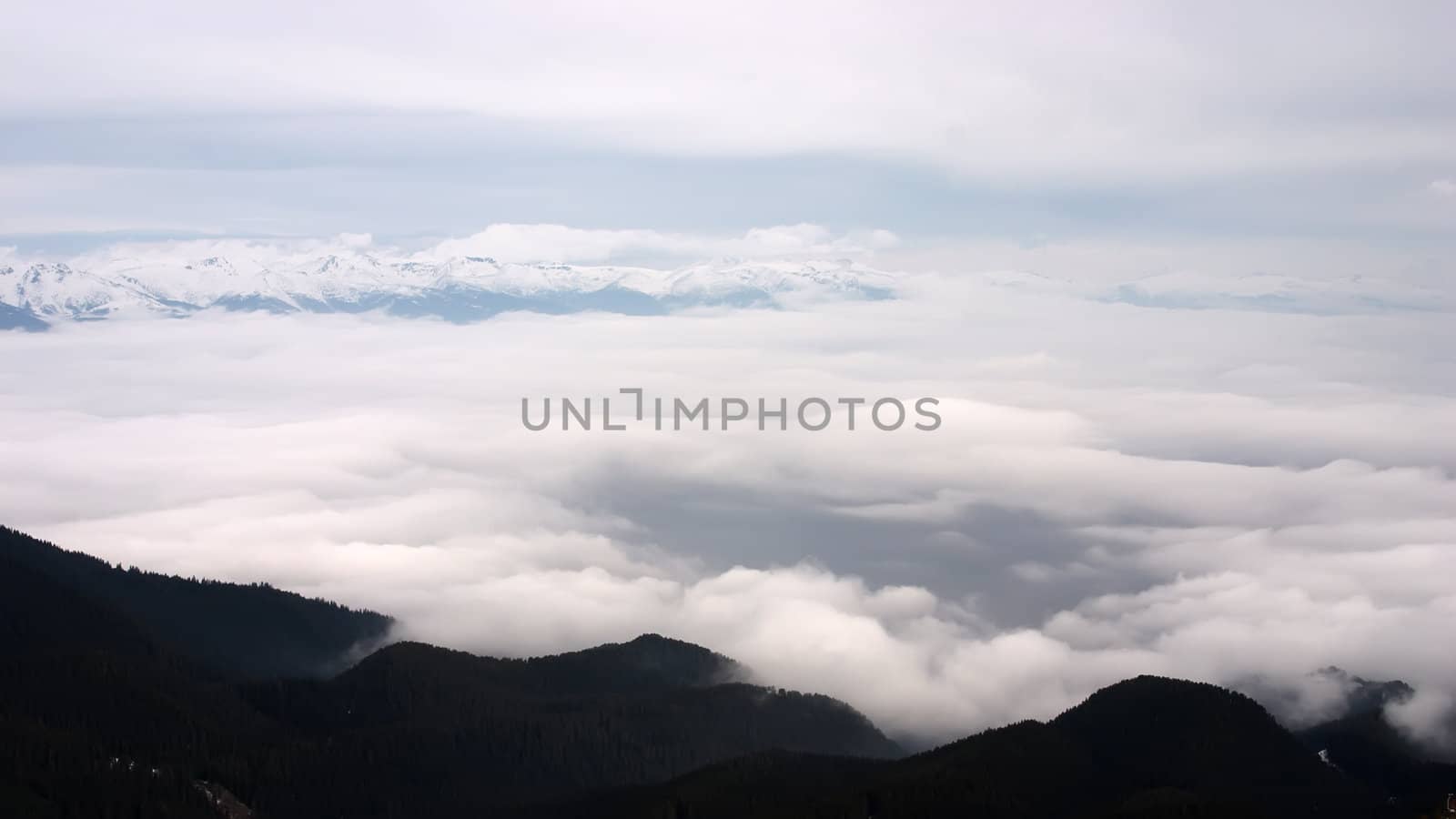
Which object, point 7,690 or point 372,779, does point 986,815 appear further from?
point 7,690

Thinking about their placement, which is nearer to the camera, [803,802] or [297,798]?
[803,802]

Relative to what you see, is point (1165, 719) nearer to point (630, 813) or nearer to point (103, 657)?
point (630, 813)

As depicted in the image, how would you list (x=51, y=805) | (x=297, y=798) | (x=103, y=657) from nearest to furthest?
(x=51, y=805) → (x=297, y=798) → (x=103, y=657)

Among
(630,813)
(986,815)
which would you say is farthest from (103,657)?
(986,815)

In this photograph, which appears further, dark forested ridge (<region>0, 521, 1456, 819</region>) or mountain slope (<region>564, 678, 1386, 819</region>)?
dark forested ridge (<region>0, 521, 1456, 819</region>)

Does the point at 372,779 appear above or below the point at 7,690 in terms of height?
below

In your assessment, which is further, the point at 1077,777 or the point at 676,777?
the point at 676,777

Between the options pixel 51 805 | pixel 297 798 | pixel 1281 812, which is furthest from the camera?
pixel 297 798

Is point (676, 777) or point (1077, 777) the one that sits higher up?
point (1077, 777)

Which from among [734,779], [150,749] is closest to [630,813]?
[734,779]

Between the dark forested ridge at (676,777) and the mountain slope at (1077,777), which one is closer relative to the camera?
the mountain slope at (1077,777)
